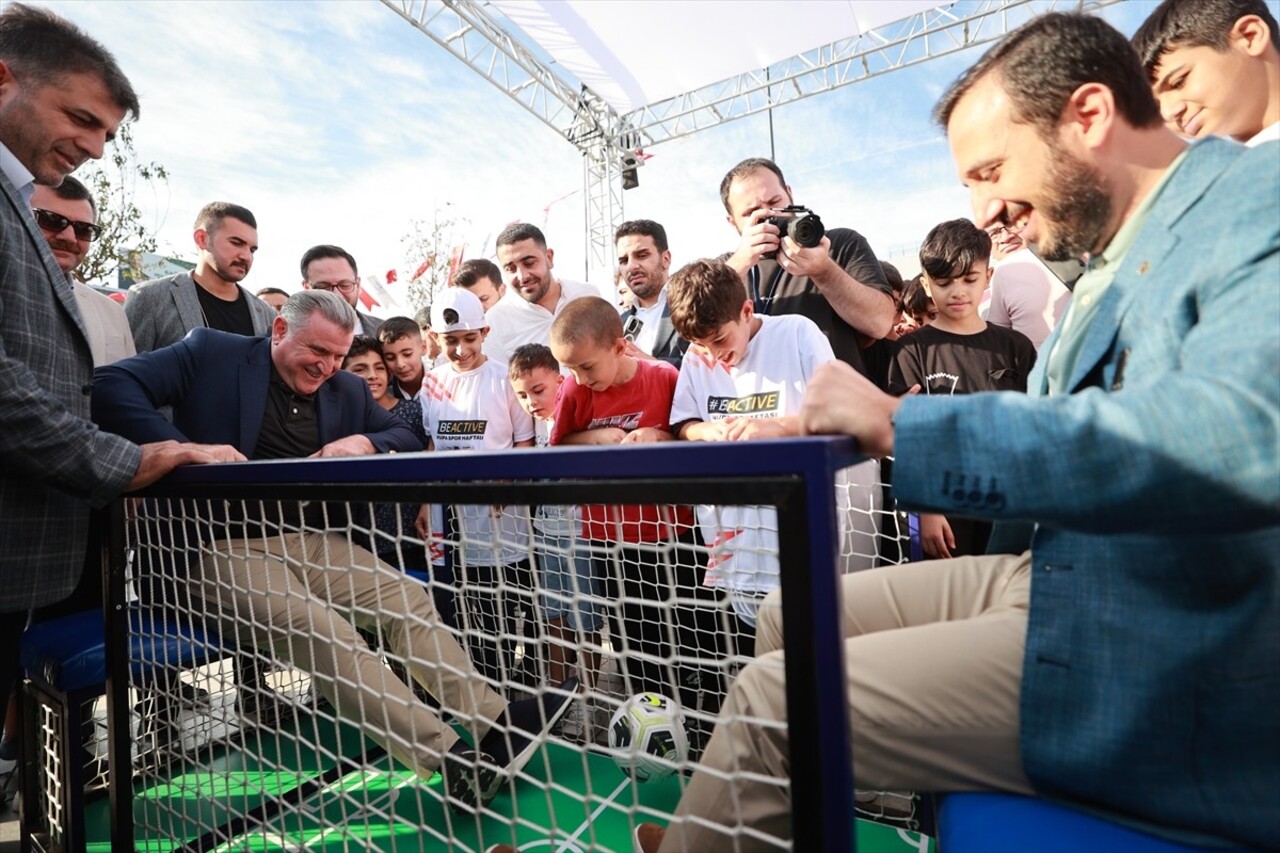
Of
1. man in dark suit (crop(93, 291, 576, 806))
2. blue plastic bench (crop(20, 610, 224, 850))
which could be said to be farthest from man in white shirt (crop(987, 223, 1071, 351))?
blue plastic bench (crop(20, 610, 224, 850))

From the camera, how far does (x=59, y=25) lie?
148cm

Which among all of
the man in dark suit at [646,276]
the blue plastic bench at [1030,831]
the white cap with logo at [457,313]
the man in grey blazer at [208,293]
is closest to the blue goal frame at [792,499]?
the blue plastic bench at [1030,831]

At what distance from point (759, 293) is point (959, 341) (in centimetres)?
75

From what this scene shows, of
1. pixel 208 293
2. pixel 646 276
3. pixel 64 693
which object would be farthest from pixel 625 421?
pixel 208 293

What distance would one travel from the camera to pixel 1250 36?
4.99ft

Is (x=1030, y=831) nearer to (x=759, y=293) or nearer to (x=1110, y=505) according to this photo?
(x=1110, y=505)

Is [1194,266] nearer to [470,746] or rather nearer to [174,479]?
[174,479]

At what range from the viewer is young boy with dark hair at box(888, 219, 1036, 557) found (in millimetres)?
2240

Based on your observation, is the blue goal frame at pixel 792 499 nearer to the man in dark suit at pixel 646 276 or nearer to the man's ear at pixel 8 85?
the man's ear at pixel 8 85

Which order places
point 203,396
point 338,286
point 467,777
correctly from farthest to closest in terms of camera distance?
point 338,286 < point 203,396 < point 467,777

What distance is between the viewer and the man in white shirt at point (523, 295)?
3.45 metres

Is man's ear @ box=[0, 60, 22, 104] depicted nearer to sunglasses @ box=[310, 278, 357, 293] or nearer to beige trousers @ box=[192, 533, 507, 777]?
beige trousers @ box=[192, 533, 507, 777]

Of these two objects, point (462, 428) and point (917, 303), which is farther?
point (462, 428)

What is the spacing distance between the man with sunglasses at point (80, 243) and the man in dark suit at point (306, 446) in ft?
1.13
